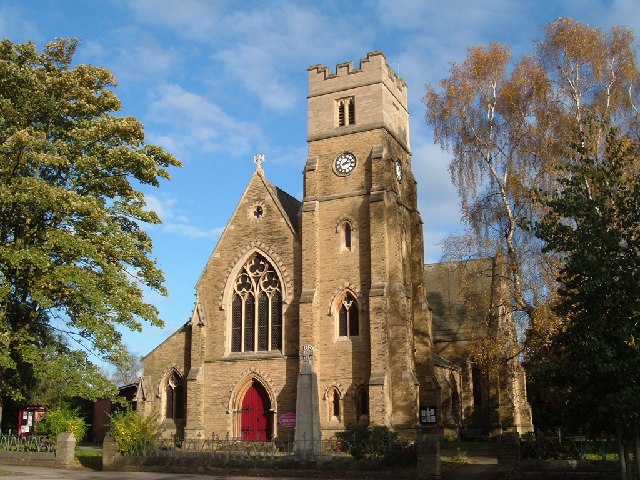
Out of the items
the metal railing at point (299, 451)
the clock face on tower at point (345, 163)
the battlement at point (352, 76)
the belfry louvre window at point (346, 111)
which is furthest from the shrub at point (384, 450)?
the battlement at point (352, 76)

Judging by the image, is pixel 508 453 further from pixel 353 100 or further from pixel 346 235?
pixel 353 100

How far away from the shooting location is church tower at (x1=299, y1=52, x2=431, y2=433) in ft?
93.0

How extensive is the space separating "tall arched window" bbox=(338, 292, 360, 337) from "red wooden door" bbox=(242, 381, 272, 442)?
4564 mm

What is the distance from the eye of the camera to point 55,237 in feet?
72.3

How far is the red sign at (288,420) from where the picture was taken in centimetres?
2903

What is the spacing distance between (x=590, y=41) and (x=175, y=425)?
2418cm

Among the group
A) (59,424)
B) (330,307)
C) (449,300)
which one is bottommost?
(59,424)

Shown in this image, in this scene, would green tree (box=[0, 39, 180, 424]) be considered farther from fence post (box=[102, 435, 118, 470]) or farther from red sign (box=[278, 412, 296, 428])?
red sign (box=[278, 412, 296, 428])

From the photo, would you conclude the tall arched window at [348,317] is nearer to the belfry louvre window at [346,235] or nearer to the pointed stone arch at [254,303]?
the belfry louvre window at [346,235]

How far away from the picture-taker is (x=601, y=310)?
13.7m

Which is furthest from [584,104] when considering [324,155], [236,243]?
[236,243]

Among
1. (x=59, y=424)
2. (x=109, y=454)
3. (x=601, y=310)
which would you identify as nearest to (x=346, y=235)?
(x=109, y=454)

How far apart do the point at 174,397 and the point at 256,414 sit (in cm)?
441

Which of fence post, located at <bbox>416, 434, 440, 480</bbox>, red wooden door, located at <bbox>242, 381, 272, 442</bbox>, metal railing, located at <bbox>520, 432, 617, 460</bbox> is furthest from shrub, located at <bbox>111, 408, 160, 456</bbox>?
metal railing, located at <bbox>520, 432, 617, 460</bbox>
